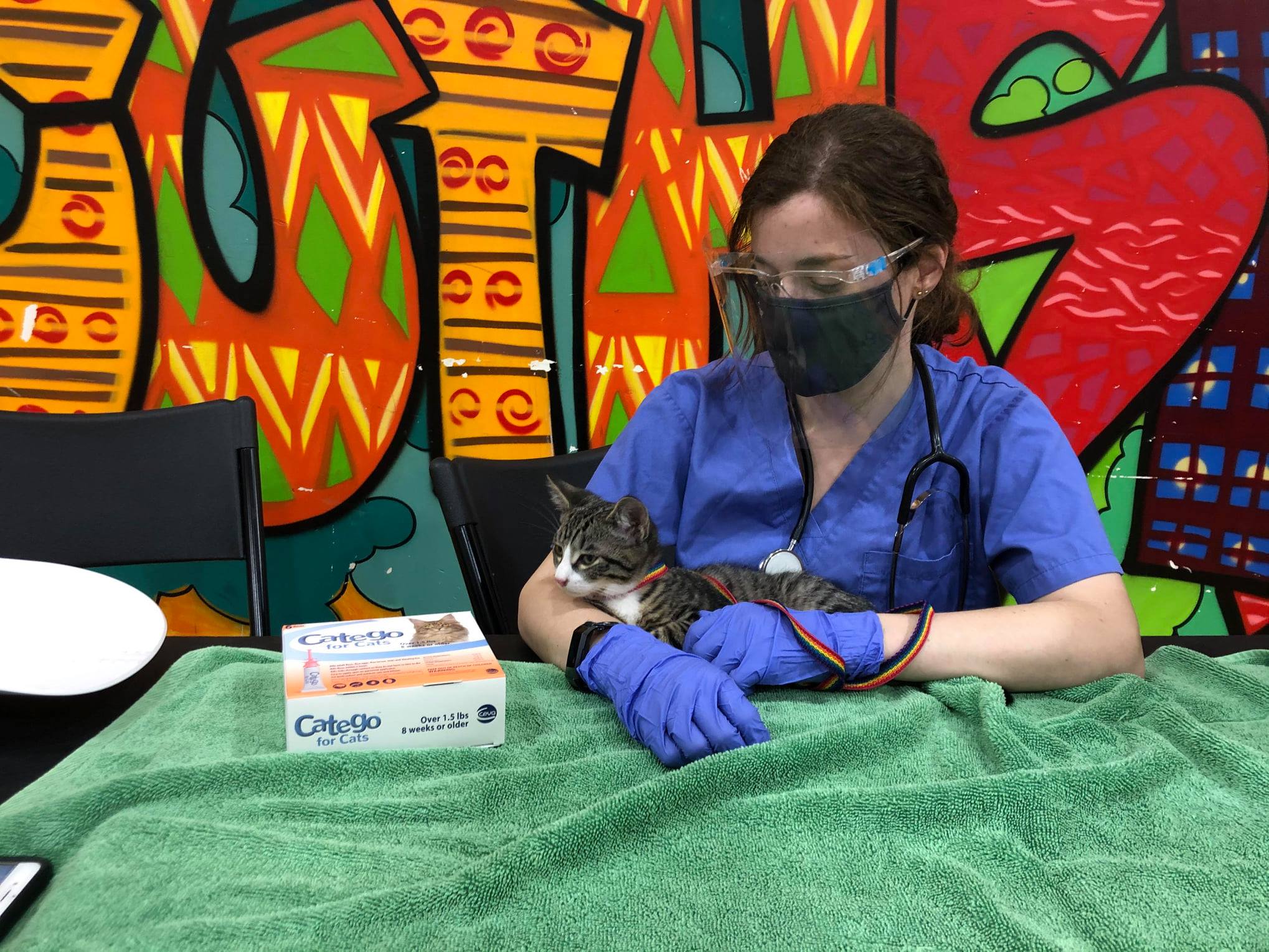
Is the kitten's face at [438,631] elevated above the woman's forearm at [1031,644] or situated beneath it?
elevated above

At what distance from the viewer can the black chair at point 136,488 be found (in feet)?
5.02

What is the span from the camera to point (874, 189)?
1.24m

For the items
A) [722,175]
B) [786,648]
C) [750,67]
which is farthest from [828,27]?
[786,648]

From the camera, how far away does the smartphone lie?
0.61m

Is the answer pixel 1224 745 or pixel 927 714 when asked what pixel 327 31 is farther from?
pixel 1224 745

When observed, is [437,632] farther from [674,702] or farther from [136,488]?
[136,488]

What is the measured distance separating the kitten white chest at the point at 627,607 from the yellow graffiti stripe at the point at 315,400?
3.20 feet

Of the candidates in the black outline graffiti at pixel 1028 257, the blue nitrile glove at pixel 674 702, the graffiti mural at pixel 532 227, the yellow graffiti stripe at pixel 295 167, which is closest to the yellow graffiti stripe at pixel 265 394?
the graffiti mural at pixel 532 227

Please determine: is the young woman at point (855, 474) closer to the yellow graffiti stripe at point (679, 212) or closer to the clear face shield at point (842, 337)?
the clear face shield at point (842, 337)

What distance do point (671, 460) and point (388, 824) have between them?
86 centimetres

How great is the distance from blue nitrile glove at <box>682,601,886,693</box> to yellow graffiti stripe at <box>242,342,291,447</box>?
1339mm

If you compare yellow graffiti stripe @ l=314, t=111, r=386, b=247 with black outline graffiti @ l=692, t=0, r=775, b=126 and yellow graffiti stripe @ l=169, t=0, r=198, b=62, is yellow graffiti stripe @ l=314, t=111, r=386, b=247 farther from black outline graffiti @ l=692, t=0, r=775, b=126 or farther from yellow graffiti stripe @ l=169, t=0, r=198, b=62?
black outline graffiti @ l=692, t=0, r=775, b=126

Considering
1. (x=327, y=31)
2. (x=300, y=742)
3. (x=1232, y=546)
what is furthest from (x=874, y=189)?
(x=1232, y=546)

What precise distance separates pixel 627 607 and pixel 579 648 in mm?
316
